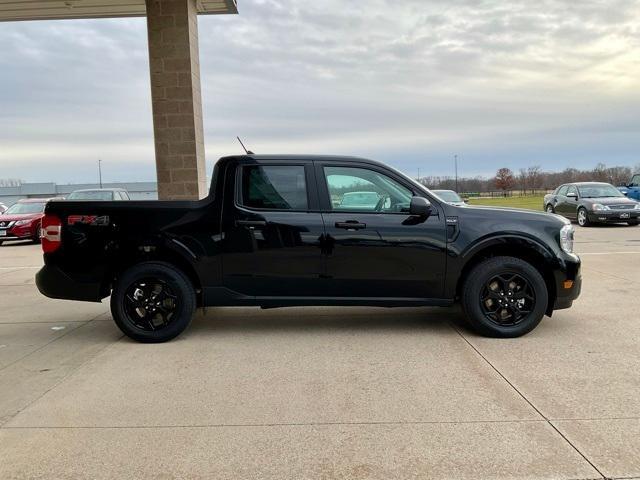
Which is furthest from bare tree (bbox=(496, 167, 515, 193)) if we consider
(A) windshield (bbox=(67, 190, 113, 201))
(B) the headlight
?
(B) the headlight

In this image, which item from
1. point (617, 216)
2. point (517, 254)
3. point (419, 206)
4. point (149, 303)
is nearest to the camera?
point (419, 206)

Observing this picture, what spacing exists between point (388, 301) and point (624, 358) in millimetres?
2162

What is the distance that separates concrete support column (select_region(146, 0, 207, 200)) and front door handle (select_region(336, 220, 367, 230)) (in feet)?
21.2

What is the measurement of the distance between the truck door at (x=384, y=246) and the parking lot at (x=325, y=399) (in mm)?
549

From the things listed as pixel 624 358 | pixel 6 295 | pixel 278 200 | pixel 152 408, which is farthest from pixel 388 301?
pixel 6 295

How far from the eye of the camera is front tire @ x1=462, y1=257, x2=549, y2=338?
17.4ft

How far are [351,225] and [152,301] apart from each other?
7.14 feet

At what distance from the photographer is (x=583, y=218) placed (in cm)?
1928

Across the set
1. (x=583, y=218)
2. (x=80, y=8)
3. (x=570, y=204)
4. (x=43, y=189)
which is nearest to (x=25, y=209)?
(x=80, y=8)

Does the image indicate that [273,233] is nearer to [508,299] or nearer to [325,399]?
[325,399]

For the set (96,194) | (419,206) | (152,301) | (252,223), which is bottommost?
(152,301)

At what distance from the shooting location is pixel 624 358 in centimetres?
467

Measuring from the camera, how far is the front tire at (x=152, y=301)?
5.35 metres

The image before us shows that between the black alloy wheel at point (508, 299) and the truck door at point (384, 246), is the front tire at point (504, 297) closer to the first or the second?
the black alloy wheel at point (508, 299)
